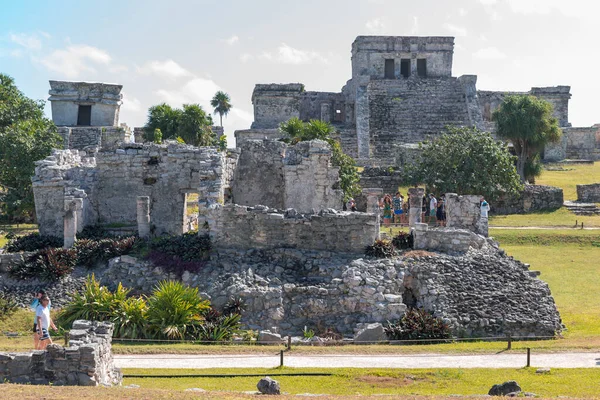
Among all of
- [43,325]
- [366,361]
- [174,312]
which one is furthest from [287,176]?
[43,325]

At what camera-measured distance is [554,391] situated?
13.9 m

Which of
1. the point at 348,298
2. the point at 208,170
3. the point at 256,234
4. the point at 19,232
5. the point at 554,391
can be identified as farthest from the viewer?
the point at 19,232

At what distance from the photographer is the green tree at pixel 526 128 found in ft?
135

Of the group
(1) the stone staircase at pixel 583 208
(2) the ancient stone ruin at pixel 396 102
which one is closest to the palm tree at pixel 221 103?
(2) the ancient stone ruin at pixel 396 102

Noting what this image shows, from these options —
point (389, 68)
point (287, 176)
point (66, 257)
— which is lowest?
point (66, 257)

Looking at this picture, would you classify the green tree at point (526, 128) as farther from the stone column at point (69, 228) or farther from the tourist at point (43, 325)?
the tourist at point (43, 325)

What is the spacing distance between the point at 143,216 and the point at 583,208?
66.1ft

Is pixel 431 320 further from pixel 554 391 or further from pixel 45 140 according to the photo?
pixel 45 140

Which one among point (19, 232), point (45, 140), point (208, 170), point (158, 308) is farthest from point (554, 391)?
point (45, 140)

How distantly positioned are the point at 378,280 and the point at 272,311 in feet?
8.60

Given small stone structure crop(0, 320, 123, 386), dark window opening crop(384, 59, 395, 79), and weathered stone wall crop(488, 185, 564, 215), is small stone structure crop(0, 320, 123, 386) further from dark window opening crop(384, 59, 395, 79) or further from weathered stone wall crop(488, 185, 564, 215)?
dark window opening crop(384, 59, 395, 79)

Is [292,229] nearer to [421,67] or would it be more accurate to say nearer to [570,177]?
[570,177]

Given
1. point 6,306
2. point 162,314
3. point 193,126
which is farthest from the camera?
point 193,126

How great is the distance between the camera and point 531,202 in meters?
35.7
